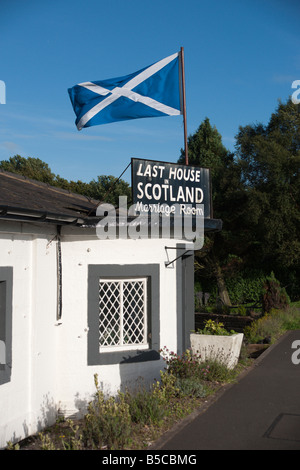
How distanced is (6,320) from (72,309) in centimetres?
135

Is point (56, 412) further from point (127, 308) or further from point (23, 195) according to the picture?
point (23, 195)

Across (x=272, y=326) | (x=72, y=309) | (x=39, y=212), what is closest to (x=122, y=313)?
(x=72, y=309)

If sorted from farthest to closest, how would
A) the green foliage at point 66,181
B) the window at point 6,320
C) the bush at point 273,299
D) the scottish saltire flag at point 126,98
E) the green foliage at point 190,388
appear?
1. the green foliage at point 66,181
2. the bush at point 273,299
3. the scottish saltire flag at point 126,98
4. the green foliage at point 190,388
5. the window at point 6,320

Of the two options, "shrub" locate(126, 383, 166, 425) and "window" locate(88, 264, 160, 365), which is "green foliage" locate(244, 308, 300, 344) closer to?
"window" locate(88, 264, 160, 365)

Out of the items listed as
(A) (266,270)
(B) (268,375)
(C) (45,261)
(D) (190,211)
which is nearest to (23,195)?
(C) (45,261)

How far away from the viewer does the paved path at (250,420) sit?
5203 millimetres

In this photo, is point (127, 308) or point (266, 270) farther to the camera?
point (266, 270)

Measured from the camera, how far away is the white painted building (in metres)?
6.44

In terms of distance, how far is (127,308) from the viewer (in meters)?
7.94

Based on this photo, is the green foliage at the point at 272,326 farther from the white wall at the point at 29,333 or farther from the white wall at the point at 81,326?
the white wall at the point at 29,333

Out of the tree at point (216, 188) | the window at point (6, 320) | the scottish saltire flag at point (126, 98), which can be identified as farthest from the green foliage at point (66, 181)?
the window at point (6, 320)

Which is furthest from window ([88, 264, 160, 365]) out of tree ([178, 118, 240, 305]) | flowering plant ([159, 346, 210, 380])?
tree ([178, 118, 240, 305])

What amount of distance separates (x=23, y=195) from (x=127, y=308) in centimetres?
258
